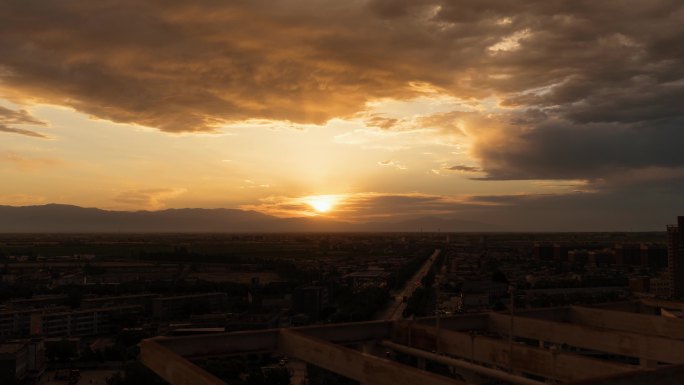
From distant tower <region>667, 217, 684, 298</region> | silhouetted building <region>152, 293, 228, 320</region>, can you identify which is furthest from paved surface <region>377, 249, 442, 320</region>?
distant tower <region>667, 217, 684, 298</region>

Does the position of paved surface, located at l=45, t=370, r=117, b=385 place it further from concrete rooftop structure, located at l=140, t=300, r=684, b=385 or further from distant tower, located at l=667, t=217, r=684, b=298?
distant tower, located at l=667, t=217, r=684, b=298

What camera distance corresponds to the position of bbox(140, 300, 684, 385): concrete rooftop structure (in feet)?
10.2

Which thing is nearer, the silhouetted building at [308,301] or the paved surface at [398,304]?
the paved surface at [398,304]

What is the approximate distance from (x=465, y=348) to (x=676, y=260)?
114 ft

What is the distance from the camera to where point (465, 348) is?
4207 mm

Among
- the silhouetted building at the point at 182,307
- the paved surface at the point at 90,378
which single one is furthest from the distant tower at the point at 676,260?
the paved surface at the point at 90,378

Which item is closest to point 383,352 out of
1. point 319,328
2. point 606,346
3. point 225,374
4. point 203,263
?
point 319,328

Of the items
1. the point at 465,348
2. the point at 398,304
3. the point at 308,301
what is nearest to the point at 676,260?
the point at 398,304

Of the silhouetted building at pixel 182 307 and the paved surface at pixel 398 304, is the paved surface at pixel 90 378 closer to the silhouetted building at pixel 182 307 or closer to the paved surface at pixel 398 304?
the paved surface at pixel 398 304

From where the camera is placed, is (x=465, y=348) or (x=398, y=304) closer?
(x=465, y=348)

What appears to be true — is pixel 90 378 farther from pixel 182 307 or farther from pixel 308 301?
pixel 308 301

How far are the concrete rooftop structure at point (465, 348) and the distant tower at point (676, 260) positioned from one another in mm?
27887

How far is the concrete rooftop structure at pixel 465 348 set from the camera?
3115 millimetres

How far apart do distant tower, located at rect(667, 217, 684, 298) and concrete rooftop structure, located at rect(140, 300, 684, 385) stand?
27887mm
